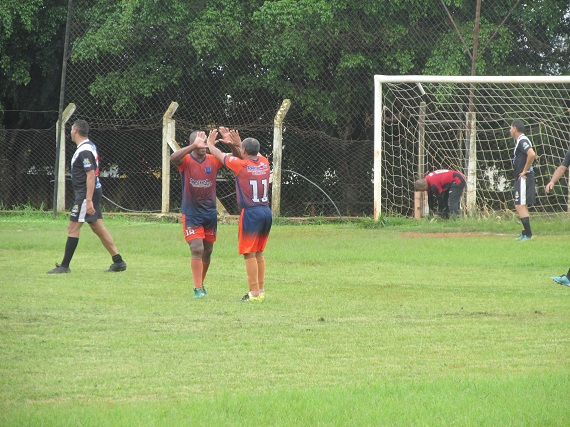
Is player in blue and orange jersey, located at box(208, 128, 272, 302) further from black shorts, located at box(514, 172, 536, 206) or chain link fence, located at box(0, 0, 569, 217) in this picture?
chain link fence, located at box(0, 0, 569, 217)

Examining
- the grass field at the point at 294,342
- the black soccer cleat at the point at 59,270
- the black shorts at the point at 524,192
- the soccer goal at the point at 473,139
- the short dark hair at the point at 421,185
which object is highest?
the soccer goal at the point at 473,139

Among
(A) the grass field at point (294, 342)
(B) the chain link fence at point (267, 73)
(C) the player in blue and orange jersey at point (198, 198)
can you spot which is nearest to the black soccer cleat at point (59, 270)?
(A) the grass field at point (294, 342)

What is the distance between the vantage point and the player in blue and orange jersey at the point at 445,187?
20016 millimetres

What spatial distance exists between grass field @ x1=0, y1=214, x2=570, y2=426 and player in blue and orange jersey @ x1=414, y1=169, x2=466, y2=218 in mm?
5676

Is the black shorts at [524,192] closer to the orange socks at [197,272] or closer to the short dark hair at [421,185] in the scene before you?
the short dark hair at [421,185]

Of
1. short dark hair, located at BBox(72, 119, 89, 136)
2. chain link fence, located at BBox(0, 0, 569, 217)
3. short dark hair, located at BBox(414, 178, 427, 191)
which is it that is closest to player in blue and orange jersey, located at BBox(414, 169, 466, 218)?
short dark hair, located at BBox(414, 178, 427, 191)

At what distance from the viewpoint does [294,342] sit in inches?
294

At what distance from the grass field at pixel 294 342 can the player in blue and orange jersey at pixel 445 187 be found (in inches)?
223

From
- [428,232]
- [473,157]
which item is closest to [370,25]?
[473,157]

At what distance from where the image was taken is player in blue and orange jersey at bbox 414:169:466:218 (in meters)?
20.0

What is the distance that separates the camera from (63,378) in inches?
241

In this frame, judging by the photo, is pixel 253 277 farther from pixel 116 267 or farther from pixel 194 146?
pixel 116 267

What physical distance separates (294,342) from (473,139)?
13634 mm

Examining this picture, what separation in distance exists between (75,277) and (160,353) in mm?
4945
